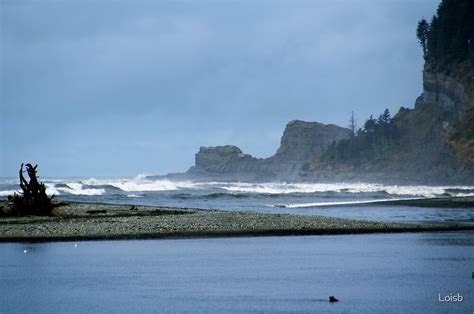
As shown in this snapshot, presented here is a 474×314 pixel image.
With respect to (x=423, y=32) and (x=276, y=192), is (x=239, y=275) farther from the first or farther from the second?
(x=423, y=32)

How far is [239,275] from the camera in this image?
23.7 m

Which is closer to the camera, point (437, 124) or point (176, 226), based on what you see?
point (176, 226)

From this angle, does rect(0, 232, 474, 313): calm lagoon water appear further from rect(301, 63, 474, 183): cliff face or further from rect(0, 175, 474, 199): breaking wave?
rect(301, 63, 474, 183): cliff face

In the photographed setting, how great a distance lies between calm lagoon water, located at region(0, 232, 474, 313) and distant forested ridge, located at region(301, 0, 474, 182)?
250 ft

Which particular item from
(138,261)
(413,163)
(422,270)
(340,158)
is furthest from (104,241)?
(340,158)

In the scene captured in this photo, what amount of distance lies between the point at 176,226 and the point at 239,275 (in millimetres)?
15350

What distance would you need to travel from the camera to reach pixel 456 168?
108 metres

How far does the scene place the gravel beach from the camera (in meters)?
36.1

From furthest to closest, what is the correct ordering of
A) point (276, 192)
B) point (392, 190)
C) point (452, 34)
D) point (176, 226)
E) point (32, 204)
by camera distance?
1. point (452, 34)
2. point (276, 192)
3. point (392, 190)
4. point (32, 204)
5. point (176, 226)

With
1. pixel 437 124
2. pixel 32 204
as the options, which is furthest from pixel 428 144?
pixel 32 204

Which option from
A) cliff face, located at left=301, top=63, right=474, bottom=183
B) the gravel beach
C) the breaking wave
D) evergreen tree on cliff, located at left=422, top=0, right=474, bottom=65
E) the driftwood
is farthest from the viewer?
evergreen tree on cliff, located at left=422, top=0, right=474, bottom=65

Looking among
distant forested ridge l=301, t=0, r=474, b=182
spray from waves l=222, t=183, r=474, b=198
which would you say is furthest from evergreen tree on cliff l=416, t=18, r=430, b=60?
spray from waves l=222, t=183, r=474, b=198

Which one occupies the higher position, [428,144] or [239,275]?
[428,144]

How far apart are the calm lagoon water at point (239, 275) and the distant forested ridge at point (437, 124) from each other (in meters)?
76.2
